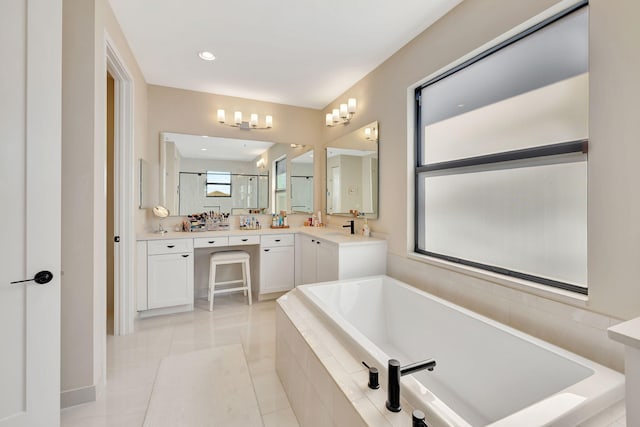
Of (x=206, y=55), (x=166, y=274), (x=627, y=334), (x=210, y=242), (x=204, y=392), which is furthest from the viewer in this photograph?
(x=210, y=242)

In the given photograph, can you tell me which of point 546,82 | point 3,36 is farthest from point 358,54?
point 3,36

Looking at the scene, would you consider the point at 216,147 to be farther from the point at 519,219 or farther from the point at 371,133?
the point at 519,219

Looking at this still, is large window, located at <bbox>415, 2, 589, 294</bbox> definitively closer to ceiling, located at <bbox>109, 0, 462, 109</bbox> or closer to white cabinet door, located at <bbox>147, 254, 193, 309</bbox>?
ceiling, located at <bbox>109, 0, 462, 109</bbox>

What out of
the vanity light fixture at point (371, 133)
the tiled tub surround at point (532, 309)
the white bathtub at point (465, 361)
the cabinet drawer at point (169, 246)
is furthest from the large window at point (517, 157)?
the cabinet drawer at point (169, 246)

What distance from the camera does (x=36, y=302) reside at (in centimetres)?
124

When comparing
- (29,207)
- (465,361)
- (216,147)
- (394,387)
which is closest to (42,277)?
(29,207)

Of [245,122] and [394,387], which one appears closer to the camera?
[394,387]

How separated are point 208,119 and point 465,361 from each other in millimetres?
3594

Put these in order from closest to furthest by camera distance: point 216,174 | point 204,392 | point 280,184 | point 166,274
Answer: point 204,392 → point 166,274 → point 216,174 → point 280,184

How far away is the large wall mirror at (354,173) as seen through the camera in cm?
290

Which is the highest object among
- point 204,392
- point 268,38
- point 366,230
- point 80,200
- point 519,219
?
point 268,38

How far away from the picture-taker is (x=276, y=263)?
338cm

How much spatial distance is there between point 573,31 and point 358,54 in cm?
162

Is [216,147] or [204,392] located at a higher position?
[216,147]
